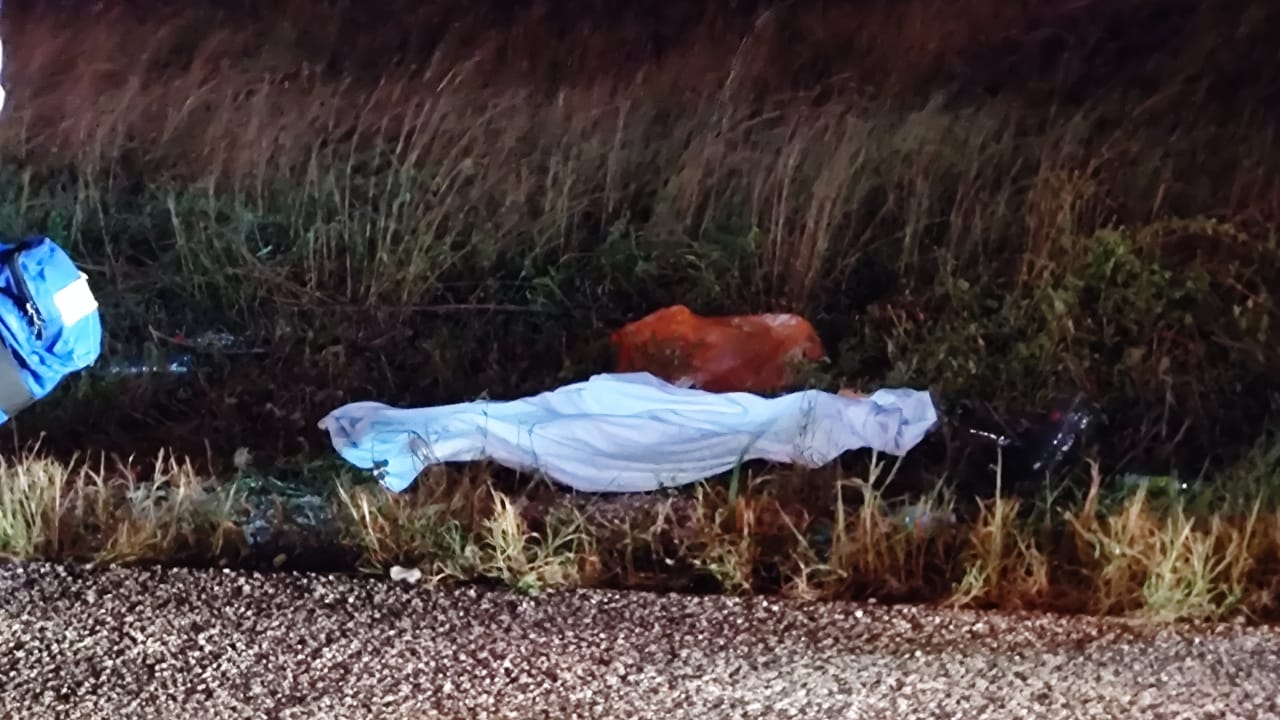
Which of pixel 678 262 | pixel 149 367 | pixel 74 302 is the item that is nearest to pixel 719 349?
pixel 678 262

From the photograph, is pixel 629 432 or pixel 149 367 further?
pixel 149 367

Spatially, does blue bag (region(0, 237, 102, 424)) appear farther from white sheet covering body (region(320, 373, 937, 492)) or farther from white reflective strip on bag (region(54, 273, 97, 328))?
white sheet covering body (region(320, 373, 937, 492))

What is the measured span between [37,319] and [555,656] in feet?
4.56

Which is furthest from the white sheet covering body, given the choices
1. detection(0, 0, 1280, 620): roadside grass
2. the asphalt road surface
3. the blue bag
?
the blue bag

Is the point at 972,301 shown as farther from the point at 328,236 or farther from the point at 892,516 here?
the point at 328,236

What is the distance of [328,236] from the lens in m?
4.79

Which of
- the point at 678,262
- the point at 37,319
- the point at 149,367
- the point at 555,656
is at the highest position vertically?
the point at 37,319

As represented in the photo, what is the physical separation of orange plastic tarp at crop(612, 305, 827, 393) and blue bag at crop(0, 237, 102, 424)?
1.83 m

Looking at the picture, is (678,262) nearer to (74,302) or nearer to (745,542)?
(745,542)

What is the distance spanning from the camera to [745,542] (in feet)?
10.6

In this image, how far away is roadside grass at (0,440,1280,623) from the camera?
3127mm

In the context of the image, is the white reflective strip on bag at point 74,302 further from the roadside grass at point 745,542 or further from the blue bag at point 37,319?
the roadside grass at point 745,542

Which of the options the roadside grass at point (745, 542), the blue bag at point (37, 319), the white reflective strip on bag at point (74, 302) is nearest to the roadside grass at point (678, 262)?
the roadside grass at point (745, 542)

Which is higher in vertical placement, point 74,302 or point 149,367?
point 74,302
